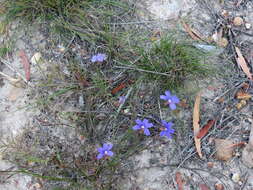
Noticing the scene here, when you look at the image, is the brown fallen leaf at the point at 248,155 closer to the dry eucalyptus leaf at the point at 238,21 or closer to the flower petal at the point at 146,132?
the flower petal at the point at 146,132

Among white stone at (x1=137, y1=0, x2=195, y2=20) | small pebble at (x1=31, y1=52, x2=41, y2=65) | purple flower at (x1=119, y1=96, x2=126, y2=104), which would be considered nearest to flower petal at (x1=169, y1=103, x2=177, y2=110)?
purple flower at (x1=119, y1=96, x2=126, y2=104)

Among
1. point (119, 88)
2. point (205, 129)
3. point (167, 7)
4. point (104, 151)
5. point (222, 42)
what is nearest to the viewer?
point (104, 151)

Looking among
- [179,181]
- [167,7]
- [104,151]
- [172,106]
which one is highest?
[167,7]

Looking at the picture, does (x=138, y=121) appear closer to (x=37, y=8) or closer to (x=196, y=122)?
(x=196, y=122)

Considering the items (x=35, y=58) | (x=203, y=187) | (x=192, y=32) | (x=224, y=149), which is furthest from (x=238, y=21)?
(x=35, y=58)

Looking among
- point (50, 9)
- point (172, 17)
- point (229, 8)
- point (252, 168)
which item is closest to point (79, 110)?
point (50, 9)

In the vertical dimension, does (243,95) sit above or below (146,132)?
above

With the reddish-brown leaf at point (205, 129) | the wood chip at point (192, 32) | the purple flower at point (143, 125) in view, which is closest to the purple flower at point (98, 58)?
the purple flower at point (143, 125)
